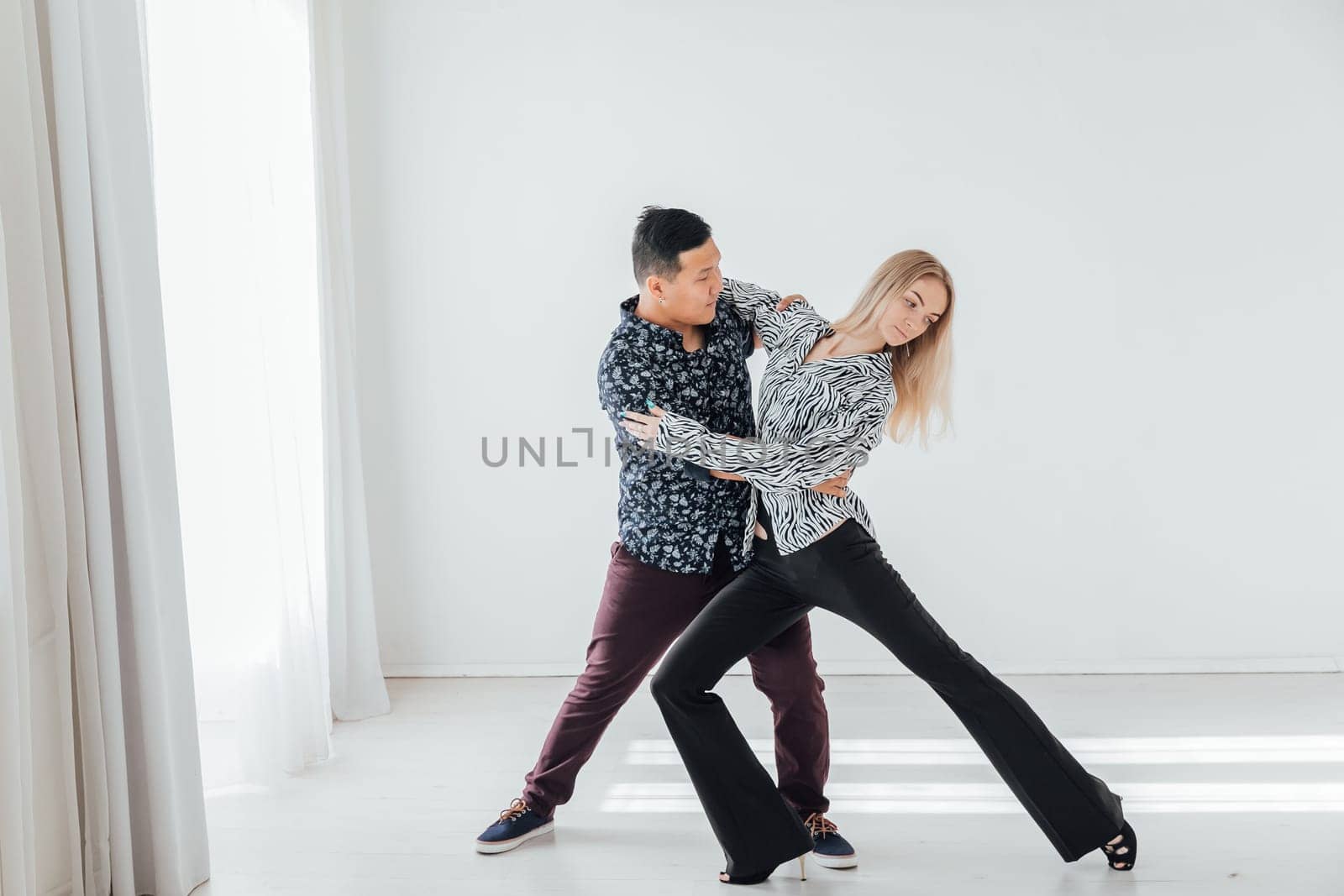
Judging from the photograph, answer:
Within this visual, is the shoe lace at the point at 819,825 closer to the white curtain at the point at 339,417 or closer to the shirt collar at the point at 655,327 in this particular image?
the shirt collar at the point at 655,327

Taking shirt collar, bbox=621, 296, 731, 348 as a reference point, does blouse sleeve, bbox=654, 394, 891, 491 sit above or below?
below

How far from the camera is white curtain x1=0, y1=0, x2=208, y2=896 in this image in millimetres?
1688

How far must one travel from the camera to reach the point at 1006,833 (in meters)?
2.28

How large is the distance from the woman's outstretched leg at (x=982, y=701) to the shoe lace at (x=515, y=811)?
0.89 m

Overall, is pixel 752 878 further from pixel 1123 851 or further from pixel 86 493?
pixel 86 493

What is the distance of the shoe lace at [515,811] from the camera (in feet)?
7.52

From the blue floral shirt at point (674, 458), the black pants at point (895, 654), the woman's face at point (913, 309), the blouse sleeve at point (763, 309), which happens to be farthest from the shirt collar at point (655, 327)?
the black pants at point (895, 654)

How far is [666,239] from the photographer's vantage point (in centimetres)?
207

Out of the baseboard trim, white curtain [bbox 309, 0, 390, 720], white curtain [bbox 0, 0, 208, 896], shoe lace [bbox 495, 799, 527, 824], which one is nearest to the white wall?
the baseboard trim

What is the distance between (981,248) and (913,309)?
5.10 ft

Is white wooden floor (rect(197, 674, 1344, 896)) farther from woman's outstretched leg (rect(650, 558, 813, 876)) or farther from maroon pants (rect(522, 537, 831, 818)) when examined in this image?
maroon pants (rect(522, 537, 831, 818))

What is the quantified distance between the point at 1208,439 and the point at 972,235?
1092 millimetres

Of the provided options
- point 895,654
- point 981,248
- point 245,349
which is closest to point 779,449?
point 895,654

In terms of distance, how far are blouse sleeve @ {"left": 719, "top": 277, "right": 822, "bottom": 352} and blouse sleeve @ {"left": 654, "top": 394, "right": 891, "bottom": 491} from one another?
0.86 feet
